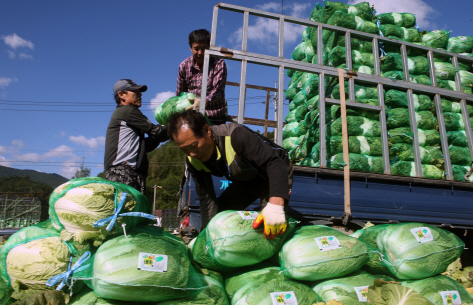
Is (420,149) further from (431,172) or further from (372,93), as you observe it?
(372,93)

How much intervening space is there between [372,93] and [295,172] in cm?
204

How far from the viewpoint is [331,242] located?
1981 mm

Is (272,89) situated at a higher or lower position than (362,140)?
higher

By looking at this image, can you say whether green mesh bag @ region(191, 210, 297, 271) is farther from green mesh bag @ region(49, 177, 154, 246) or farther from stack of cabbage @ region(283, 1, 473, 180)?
stack of cabbage @ region(283, 1, 473, 180)

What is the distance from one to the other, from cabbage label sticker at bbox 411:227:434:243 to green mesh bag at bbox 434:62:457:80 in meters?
4.13

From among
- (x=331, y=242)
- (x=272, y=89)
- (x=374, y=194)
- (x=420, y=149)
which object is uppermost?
(x=272, y=89)

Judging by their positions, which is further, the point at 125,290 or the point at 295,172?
the point at 295,172

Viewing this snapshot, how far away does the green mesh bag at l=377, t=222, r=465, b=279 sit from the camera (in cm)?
205

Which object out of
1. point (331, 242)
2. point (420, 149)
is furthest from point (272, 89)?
point (331, 242)

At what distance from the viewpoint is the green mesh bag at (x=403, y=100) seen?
4652 millimetres

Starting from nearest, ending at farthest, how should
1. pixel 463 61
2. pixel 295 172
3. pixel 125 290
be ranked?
pixel 125 290, pixel 295 172, pixel 463 61

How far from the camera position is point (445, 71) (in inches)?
203

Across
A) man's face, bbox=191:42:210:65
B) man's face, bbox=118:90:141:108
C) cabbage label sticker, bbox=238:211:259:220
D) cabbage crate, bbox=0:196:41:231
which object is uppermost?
man's face, bbox=191:42:210:65

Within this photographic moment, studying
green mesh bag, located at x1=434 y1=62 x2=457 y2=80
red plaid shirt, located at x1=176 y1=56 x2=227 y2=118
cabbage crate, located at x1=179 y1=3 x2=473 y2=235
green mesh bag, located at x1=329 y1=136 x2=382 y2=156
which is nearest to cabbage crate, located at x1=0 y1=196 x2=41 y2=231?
red plaid shirt, located at x1=176 y1=56 x2=227 y2=118
